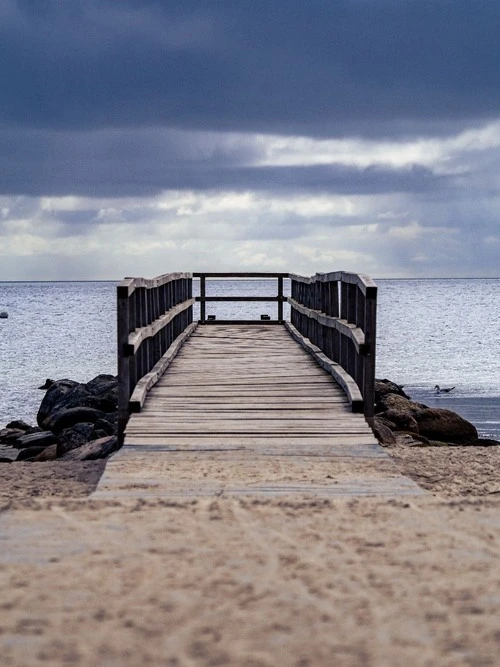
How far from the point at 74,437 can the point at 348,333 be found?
4810 millimetres

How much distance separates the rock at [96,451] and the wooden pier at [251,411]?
1.94 feet

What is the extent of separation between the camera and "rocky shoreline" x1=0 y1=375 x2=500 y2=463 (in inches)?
493

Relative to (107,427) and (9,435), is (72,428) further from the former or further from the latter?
(9,435)

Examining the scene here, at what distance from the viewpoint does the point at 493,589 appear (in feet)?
13.0

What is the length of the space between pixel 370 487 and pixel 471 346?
160 ft

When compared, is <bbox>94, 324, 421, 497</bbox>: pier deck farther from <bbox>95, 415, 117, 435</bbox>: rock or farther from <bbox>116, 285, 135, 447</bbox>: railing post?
<bbox>95, 415, 117, 435</bbox>: rock

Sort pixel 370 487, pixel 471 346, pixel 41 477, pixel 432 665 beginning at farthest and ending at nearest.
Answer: pixel 471 346, pixel 41 477, pixel 370 487, pixel 432 665

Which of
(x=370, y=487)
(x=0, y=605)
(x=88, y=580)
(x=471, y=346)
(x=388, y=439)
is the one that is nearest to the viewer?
(x=0, y=605)

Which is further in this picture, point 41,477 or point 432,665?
point 41,477

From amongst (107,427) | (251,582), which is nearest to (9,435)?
(107,427)

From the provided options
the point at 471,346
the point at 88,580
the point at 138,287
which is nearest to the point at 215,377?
the point at 138,287

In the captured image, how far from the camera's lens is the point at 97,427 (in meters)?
13.7

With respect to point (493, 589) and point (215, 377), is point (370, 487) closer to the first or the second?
point (493, 589)

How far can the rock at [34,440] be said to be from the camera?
15.6 m
